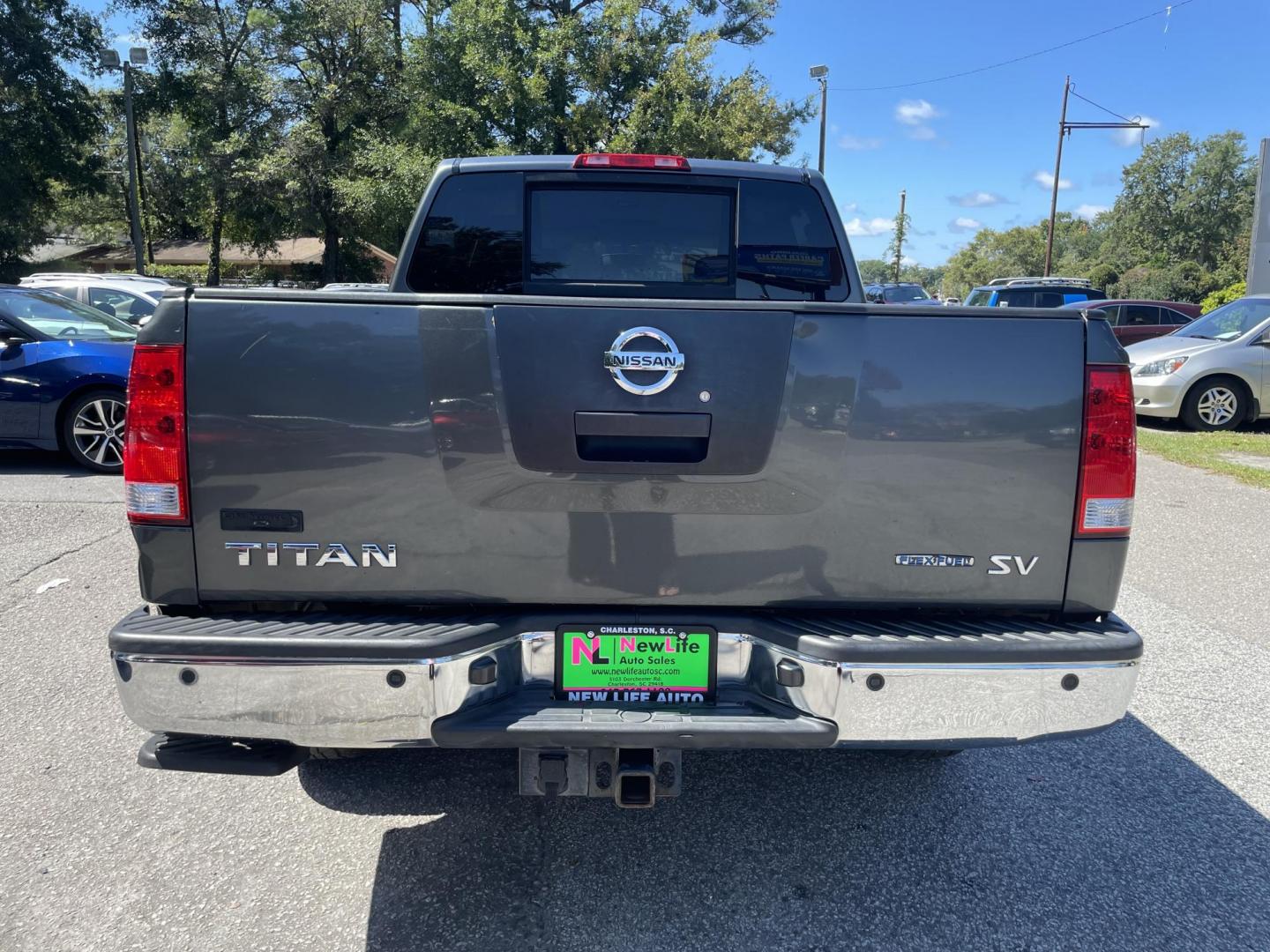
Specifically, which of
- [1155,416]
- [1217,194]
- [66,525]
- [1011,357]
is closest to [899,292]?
[1155,416]

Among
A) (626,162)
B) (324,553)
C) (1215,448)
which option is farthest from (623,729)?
(1215,448)

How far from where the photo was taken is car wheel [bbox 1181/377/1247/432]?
12273 millimetres

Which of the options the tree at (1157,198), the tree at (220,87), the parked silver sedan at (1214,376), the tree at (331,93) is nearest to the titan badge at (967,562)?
the parked silver sedan at (1214,376)

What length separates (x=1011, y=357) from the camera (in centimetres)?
244

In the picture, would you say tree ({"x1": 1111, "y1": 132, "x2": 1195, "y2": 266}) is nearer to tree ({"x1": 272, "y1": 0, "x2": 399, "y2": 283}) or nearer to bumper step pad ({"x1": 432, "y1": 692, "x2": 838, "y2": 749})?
tree ({"x1": 272, "y1": 0, "x2": 399, "y2": 283})

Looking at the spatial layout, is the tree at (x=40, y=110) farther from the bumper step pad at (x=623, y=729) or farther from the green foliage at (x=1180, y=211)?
the green foliage at (x=1180, y=211)

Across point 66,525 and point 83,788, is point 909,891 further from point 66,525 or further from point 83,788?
point 66,525

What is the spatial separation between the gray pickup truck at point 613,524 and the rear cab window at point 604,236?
1.42 metres

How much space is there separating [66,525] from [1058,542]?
683cm

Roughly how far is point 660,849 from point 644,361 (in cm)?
164

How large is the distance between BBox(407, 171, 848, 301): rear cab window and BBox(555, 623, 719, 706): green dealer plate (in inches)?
66.6

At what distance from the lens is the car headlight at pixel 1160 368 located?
1231 centimetres

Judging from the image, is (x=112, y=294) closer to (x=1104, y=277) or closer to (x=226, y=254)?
(x=226, y=254)

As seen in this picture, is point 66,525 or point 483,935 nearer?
point 483,935
